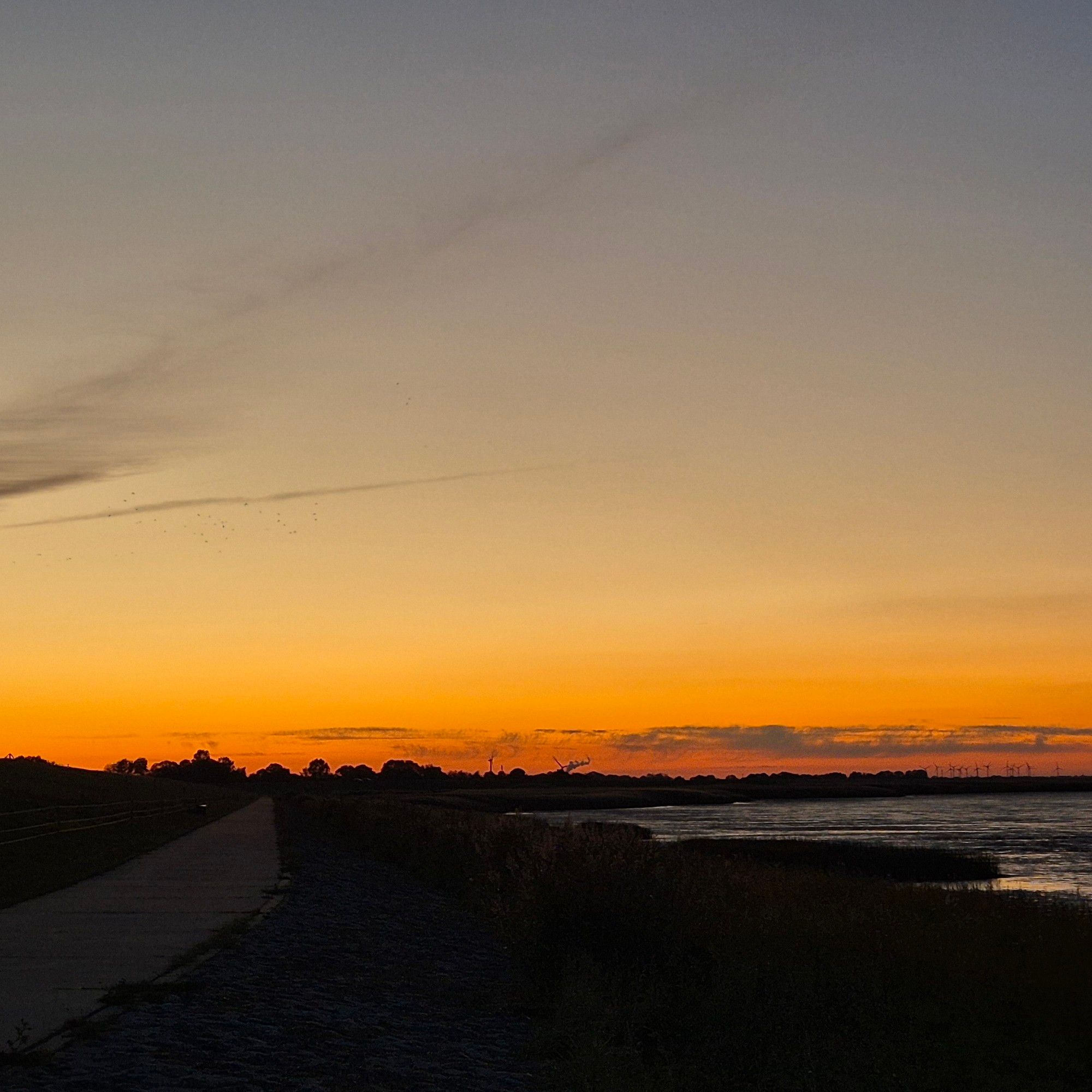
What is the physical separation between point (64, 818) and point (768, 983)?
3715 centimetres

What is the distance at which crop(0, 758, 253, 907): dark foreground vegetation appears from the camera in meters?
26.1

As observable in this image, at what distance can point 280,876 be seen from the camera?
83.3ft

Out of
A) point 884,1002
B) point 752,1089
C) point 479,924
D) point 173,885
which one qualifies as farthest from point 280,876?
point 752,1089

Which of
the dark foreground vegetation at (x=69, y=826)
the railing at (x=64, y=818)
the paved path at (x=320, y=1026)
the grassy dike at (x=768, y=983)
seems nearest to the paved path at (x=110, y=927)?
the paved path at (x=320, y=1026)

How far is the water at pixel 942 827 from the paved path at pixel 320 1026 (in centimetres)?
2524

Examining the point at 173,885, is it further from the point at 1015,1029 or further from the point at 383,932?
the point at 1015,1029

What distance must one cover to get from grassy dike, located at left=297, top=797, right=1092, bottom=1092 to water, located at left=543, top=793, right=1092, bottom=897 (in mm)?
19850

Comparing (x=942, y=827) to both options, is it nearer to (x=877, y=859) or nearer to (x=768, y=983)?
(x=877, y=859)

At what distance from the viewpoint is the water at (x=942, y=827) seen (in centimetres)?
4812

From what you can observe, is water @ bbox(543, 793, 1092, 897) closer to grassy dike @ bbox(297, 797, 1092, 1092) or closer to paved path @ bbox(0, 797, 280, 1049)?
grassy dike @ bbox(297, 797, 1092, 1092)

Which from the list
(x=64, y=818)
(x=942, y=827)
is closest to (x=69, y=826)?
(x=64, y=818)

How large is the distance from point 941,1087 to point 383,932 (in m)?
8.89

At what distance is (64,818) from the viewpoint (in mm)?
44656

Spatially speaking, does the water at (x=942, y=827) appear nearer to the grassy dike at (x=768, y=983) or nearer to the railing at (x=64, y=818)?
the grassy dike at (x=768, y=983)
